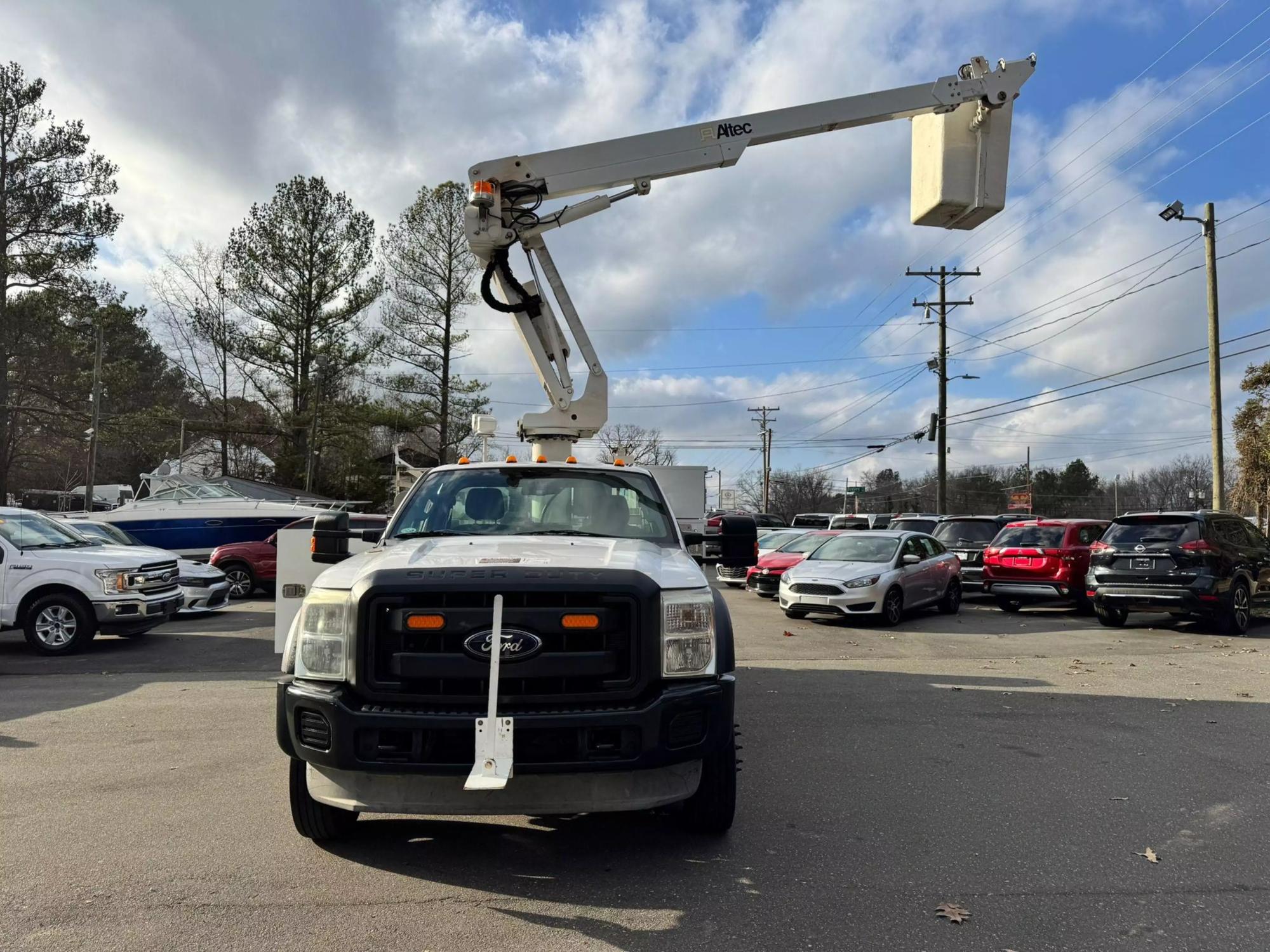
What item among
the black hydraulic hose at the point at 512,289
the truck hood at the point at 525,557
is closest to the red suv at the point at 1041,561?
the black hydraulic hose at the point at 512,289

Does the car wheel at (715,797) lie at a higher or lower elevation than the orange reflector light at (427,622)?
lower

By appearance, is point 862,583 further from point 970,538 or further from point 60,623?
point 60,623

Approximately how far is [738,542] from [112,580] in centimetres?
877

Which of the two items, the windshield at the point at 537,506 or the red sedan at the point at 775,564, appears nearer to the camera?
the windshield at the point at 537,506

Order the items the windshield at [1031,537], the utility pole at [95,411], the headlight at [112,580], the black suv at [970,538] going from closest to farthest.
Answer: the headlight at [112,580] → the windshield at [1031,537] → the black suv at [970,538] → the utility pole at [95,411]

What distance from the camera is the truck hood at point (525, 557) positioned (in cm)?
387

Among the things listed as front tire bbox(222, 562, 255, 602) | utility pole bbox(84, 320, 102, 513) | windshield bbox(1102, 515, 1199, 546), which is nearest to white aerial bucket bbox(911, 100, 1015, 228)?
windshield bbox(1102, 515, 1199, 546)

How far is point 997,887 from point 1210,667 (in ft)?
25.8

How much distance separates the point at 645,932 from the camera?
10.8 ft

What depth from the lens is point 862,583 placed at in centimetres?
1351

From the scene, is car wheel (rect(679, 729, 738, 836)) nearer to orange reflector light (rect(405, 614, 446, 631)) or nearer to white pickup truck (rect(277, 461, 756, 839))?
white pickup truck (rect(277, 461, 756, 839))

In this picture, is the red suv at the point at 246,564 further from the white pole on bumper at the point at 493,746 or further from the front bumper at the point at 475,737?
the white pole on bumper at the point at 493,746

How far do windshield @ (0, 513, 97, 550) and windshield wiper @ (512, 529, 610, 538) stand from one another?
29.0ft

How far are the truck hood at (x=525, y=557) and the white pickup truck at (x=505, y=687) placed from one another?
0.09ft
